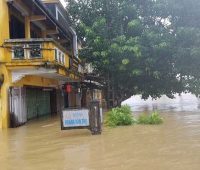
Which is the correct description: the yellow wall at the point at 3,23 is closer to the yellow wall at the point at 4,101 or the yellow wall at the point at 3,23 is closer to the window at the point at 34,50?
the yellow wall at the point at 4,101

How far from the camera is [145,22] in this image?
29.8 m

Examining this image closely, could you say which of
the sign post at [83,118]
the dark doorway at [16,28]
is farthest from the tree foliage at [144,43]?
the sign post at [83,118]

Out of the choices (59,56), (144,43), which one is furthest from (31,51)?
(144,43)

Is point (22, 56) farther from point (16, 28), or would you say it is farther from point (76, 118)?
point (76, 118)

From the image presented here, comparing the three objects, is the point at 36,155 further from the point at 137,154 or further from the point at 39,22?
the point at 39,22

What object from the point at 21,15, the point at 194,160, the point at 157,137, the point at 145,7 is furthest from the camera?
the point at 145,7

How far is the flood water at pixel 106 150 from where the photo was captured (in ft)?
29.4

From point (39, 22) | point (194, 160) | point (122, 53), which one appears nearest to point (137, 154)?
point (194, 160)

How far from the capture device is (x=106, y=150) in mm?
10891

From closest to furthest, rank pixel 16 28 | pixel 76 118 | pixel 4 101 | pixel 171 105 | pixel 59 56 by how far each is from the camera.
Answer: pixel 76 118 → pixel 4 101 → pixel 59 56 → pixel 16 28 → pixel 171 105

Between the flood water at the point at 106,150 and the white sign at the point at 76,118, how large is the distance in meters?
0.42

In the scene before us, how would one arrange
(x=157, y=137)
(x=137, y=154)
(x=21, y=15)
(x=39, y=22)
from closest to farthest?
(x=137, y=154)
(x=157, y=137)
(x=21, y=15)
(x=39, y=22)

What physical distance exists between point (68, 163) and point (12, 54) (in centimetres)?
998

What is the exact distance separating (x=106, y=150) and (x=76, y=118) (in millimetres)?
3758
